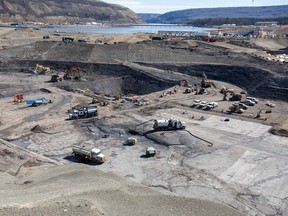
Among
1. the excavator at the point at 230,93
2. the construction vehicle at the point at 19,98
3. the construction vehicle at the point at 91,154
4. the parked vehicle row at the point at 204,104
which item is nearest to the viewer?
the construction vehicle at the point at 91,154

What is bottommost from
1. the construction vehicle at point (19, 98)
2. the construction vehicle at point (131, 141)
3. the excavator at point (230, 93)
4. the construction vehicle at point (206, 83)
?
the construction vehicle at point (131, 141)

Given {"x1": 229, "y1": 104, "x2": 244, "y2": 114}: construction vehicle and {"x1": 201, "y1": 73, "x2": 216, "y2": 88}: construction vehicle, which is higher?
{"x1": 201, "y1": 73, "x2": 216, "y2": 88}: construction vehicle

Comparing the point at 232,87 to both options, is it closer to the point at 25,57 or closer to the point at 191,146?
the point at 191,146

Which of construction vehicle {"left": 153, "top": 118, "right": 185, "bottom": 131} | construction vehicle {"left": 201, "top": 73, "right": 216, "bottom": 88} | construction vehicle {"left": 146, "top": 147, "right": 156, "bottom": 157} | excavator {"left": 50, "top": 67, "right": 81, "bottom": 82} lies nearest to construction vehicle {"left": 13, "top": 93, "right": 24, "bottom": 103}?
excavator {"left": 50, "top": 67, "right": 81, "bottom": 82}

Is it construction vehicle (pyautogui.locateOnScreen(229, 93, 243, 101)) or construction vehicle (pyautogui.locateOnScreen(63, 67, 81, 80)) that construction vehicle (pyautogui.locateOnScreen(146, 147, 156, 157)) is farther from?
construction vehicle (pyautogui.locateOnScreen(63, 67, 81, 80))

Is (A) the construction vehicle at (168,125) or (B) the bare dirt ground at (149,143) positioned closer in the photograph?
(B) the bare dirt ground at (149,143)

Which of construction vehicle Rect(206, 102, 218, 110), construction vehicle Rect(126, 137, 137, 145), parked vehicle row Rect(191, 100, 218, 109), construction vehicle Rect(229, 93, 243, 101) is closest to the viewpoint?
construction vehicle Rect(126, 137, 137, 145)

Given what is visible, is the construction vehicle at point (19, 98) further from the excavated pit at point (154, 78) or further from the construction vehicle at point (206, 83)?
the construction vehicle at point (206, 83)

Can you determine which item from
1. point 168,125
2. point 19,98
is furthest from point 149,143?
point 19,98

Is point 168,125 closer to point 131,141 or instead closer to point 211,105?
point 131,141

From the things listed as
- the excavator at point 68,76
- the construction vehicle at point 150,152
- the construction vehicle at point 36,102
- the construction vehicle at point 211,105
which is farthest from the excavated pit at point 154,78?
the construction vehicle at point 150,152
